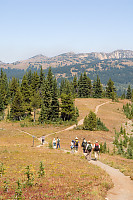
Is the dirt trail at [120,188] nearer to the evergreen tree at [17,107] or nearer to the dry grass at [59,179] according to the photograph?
the dry grass at [59,179]

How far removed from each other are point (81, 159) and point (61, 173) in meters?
6.35

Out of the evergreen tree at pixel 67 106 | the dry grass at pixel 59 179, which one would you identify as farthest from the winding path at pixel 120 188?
the evergreen tree at pixel 67 106

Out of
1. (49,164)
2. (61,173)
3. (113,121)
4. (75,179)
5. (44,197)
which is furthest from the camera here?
(113,121)

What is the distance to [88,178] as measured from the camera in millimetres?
16266

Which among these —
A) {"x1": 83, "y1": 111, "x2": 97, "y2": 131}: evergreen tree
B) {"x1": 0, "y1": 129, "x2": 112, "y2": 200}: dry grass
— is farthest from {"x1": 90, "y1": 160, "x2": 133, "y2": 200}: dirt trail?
{"x1": 83, "y1": 111, "x2": 97, "y2": 131}: evergreen tree

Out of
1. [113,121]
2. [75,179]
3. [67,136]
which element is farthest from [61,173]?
[113,121]

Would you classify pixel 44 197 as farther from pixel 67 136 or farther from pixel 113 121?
pixel 113 121

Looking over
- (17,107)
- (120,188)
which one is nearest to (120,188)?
(120,188)

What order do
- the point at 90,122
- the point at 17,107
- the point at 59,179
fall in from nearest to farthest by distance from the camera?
1. the point at 59,179
2. the point at 90,122
3. the point at 17,107

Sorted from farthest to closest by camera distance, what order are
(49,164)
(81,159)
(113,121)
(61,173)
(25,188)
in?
(113,121) → (81,159) → (49,164) → (61,173) → (25,188)

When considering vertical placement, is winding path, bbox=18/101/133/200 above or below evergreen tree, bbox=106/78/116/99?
below

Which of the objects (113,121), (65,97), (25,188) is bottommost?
(113,121)

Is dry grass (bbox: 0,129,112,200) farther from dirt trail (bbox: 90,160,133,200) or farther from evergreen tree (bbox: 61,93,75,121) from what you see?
evergreen tree (bbox: 61,93,75,121)

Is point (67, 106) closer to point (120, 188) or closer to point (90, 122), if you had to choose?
point (90, 122)
